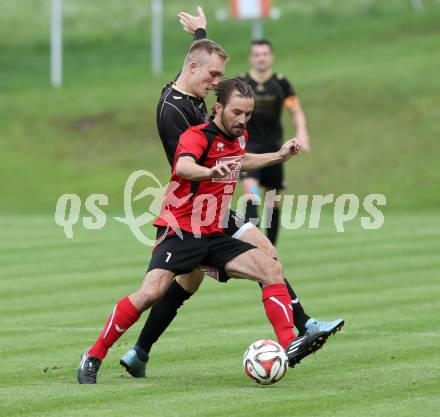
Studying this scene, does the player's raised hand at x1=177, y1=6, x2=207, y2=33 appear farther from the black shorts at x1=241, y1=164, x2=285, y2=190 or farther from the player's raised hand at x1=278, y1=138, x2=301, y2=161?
the black shorts at x1=241, y1=164, x2=285, y2=190

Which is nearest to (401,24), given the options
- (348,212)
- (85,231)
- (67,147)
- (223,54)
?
(67,147)

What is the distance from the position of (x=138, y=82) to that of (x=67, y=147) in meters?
7.78

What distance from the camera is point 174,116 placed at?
10.1m

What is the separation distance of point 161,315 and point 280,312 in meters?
0.99

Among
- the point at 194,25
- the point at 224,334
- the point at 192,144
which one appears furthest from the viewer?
the point at 224,334

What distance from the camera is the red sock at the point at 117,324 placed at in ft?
32.0

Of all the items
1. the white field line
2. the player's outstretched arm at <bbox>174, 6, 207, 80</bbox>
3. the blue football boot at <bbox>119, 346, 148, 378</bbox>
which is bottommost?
the white field line

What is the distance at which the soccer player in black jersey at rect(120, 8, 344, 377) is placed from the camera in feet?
33.3

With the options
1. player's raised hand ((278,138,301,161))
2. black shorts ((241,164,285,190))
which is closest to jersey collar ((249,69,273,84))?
black shorts ((241,164,285,190))

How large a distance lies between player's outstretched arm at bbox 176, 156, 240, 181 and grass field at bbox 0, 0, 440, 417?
1428mm

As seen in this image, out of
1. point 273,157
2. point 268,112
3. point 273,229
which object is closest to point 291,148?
point 273,157

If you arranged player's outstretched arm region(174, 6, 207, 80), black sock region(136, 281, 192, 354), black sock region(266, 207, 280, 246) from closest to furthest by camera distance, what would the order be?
black sock region(136, 281, 192, 354)
player's outstretched arm region(174, 6, 207, 80)
black sock region(266, 207, 280, 246)

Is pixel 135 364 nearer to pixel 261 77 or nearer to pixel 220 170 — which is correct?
pixel 220 170

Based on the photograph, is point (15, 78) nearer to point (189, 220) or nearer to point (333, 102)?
point (333, 102)
